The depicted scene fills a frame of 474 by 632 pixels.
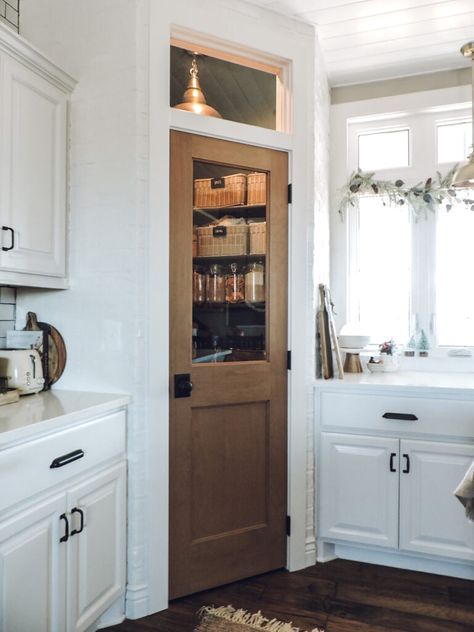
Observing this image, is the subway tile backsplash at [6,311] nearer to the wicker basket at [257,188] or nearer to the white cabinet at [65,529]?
the white cabinet at [65,529]

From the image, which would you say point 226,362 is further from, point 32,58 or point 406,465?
point 32,58

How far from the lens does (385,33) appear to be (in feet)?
8.58

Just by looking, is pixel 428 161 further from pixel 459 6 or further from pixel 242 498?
pixel 242 498

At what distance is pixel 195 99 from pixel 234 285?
88cm

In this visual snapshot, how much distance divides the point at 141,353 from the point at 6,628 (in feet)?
3.37

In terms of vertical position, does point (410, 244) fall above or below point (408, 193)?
below

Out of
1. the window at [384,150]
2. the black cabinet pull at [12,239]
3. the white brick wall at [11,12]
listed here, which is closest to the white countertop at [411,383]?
the window at [384,150]

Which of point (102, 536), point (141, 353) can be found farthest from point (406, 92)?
point (102, 536)

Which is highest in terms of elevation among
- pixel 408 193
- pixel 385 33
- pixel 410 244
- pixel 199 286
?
pixel 385 33

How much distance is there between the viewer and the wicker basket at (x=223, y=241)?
2.29 metres

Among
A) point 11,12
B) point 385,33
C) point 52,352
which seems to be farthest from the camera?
point 385,33

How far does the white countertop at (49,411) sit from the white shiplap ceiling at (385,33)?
6.36 ft

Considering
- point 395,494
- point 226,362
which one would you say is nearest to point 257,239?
point 226,362

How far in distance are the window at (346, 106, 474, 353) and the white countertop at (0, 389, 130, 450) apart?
1.78 meters
